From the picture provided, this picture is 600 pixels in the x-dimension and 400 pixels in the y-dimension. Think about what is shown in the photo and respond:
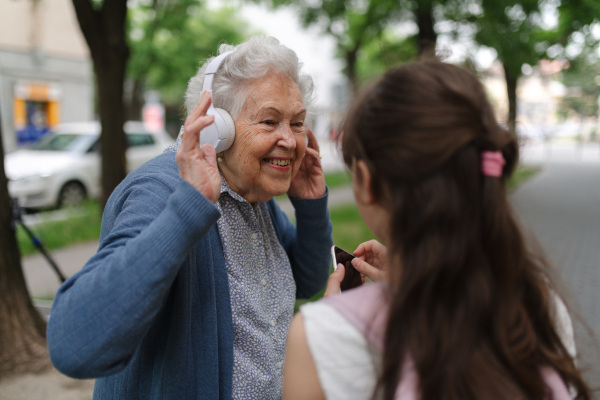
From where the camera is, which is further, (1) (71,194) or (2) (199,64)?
(1) (71,194)

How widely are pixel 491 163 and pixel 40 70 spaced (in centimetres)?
2450

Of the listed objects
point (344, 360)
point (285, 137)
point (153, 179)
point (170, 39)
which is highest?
point (170, 39)

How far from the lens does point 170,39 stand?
21.0m

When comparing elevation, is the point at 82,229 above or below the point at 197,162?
below

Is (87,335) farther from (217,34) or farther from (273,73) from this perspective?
(217,34)

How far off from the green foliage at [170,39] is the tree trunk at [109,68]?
7075 millimetres

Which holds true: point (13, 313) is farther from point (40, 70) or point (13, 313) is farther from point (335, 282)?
point (40, 70)

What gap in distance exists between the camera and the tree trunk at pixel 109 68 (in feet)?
21.6

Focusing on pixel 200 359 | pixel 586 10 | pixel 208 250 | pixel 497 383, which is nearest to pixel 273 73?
pixel 208 250

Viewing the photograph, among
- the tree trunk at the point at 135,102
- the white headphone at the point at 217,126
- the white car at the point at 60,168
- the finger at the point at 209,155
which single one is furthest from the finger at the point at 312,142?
the tree trunk at the point at 135,102

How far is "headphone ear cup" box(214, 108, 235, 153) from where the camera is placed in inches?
68.9

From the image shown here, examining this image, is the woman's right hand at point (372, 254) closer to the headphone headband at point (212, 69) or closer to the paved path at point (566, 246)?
the paved path at point (566, 246)

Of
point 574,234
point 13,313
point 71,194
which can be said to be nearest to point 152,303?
point 13,313

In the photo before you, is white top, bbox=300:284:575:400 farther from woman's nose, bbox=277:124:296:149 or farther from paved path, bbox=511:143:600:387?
woman's nose, bbox=277:124:296:149
